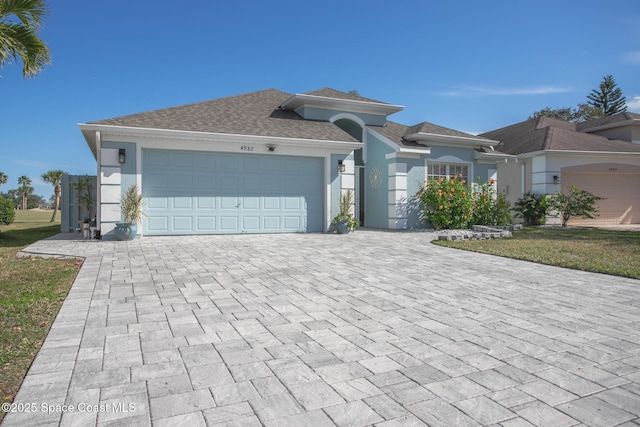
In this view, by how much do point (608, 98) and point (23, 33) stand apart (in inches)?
1879

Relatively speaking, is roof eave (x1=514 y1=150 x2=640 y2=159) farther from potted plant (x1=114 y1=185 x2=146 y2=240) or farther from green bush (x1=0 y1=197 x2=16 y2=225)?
green bush (x1=0 y1=197 x2=16 y2=225)

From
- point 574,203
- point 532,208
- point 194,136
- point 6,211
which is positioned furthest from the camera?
point 532,208

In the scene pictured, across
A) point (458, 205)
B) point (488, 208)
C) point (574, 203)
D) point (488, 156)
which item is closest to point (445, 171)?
point (488, 156)

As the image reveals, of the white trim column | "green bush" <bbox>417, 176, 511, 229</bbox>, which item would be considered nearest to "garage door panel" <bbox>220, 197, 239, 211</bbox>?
the white trim column

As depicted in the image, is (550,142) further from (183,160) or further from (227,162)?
(183,160)

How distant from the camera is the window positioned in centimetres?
1461

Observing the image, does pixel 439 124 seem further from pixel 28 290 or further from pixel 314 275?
pixel 28 290

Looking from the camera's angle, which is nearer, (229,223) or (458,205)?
(229,223)

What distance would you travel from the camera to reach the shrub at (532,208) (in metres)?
16.5

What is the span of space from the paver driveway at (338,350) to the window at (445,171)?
8.63m

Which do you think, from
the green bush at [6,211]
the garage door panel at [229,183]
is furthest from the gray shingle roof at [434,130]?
the green bush at [6,211]

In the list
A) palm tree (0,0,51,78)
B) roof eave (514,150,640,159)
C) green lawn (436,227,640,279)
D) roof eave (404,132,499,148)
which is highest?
palm tree (0,0,51,78)

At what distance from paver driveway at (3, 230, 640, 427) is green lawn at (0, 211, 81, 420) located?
0.12 m

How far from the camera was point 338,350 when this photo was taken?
320 cm
